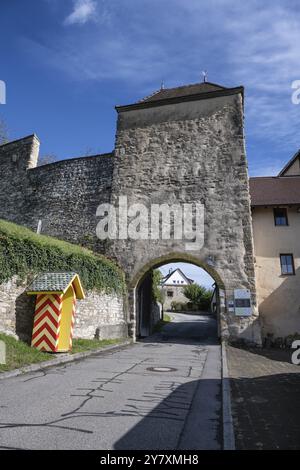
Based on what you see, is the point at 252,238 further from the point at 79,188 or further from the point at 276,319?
the point at 79,188

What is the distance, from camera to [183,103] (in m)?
16.8

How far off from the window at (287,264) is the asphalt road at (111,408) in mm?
8375

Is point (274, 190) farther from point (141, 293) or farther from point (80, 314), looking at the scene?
point (80, 314)

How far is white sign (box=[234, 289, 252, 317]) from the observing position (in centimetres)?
1335

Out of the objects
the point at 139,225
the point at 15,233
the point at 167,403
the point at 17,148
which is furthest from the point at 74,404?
the point at 17,148

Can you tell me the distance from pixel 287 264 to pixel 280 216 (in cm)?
235

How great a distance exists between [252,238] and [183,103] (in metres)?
7.91

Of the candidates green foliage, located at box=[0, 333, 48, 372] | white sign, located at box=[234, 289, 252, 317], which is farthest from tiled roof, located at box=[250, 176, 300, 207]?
green foliage, located at box=[0, 333, 48, 372]

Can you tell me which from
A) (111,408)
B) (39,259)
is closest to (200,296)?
(39,259)

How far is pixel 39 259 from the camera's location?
376 inches

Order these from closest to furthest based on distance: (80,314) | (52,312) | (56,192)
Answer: (52,312) < (80,314) < (56,192)

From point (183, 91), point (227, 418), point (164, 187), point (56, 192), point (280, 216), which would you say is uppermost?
point (183, 91)

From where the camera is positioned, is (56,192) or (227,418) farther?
(56,192)

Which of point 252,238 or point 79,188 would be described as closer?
point 252,238
